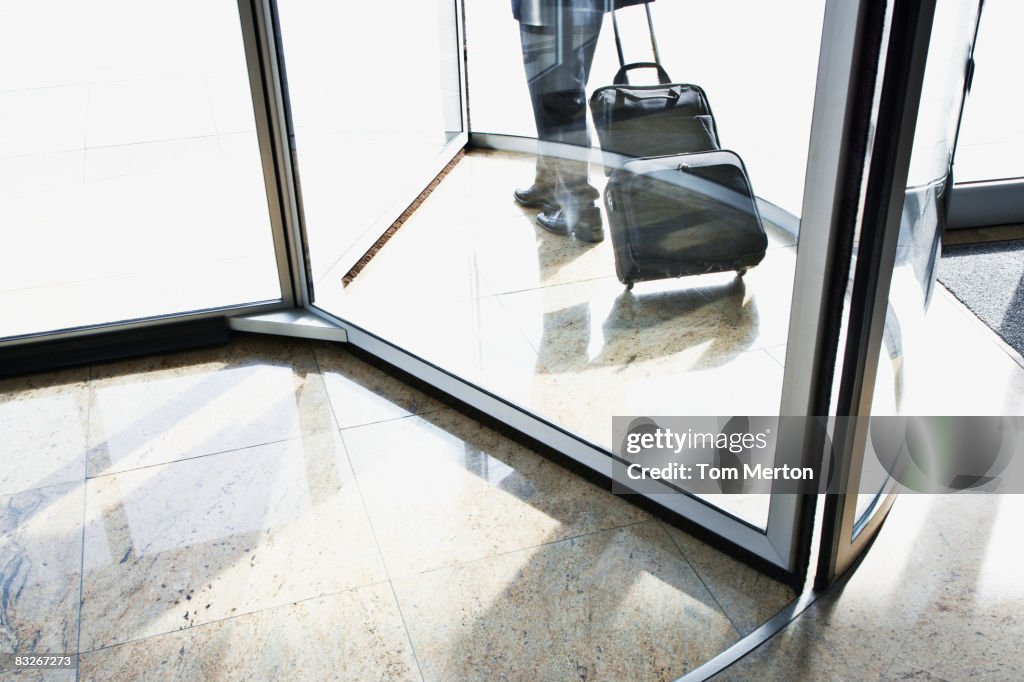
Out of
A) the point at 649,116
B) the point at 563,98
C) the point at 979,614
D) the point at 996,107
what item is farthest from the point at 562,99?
the point at 996,107

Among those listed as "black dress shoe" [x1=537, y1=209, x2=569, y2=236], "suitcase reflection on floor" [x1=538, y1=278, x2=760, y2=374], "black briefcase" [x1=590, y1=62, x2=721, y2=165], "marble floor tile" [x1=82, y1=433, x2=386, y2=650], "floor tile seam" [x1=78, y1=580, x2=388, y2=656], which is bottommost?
"floor tile seam" [x1=78, y1=580, x2=388, y2=656]

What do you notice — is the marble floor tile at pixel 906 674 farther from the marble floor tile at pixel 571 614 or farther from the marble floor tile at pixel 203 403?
the marble floor tile at pixel 203 403

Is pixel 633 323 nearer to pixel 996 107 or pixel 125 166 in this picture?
pixel 125 166

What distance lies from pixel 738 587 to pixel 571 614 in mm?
323

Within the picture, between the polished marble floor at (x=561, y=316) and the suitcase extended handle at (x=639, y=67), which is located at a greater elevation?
the suitcase extended handle at (x=639, y=67)

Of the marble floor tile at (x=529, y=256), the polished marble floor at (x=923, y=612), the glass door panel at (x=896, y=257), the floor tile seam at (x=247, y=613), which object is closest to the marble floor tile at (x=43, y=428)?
the floor tile seam at (x=247, y=613)

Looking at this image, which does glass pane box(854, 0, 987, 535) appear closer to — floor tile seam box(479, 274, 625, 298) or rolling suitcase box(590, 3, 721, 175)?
rolling suitcase box(590, 3, 721, 175)

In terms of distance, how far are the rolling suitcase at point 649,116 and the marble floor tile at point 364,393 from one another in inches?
35.7

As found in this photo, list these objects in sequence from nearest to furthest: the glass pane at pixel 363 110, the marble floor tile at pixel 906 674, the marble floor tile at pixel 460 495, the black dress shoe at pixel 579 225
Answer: the marble floor tile at pixel 906 674
the black dress shoe at pixel 579 225
the marble floor tile at pixel 460 495
the glass pane at pixel 363 110

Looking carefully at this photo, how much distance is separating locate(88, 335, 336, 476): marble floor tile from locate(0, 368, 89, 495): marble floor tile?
0.11ft

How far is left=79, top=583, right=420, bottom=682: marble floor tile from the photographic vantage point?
65.4 inches

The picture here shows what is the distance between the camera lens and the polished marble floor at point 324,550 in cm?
170

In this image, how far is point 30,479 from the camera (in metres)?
2.16

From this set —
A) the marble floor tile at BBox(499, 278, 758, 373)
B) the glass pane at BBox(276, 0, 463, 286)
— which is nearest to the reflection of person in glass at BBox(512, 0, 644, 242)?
the marble floor tile at BBox(499, 278, 758, 373)
